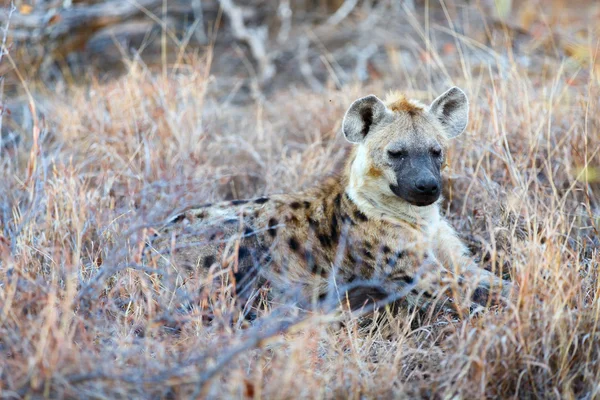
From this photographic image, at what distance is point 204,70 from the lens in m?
5.33

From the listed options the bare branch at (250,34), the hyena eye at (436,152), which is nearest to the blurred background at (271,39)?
the bare branch at (250,34)

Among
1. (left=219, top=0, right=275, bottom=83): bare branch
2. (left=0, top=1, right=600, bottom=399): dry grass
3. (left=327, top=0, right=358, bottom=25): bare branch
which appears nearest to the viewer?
(left=0, top=1, right=600, bottom=399): dry grass

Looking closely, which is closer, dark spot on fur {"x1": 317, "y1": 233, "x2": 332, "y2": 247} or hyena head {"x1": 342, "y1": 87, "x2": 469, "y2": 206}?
hyena head {"x1": 342, "y1": 87, "x2": 469, "y2": 206}

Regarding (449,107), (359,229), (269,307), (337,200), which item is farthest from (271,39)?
(269,307)

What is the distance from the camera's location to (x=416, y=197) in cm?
335

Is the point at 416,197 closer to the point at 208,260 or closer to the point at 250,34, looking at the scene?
the point at 208,260

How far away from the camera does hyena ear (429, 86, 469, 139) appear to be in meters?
3.71

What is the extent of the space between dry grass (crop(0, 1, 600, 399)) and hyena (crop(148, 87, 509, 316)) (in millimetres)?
189

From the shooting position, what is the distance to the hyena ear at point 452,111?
3.71 meters

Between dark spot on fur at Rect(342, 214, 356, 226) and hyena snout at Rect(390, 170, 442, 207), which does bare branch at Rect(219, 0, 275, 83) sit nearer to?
dark spot on fur at Rect(342, 214, 356, 226)

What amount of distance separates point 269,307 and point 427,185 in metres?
0.95

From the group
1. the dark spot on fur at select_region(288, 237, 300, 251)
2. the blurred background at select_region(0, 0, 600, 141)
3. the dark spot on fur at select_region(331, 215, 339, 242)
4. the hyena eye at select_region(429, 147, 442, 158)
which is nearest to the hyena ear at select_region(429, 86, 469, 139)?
the hyena eye at select_region(429, 147, 442, 158)

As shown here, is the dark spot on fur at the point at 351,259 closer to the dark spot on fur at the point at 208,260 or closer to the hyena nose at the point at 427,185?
the hyena nose at the point at 427,185

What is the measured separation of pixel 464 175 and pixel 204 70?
7.36 feet
